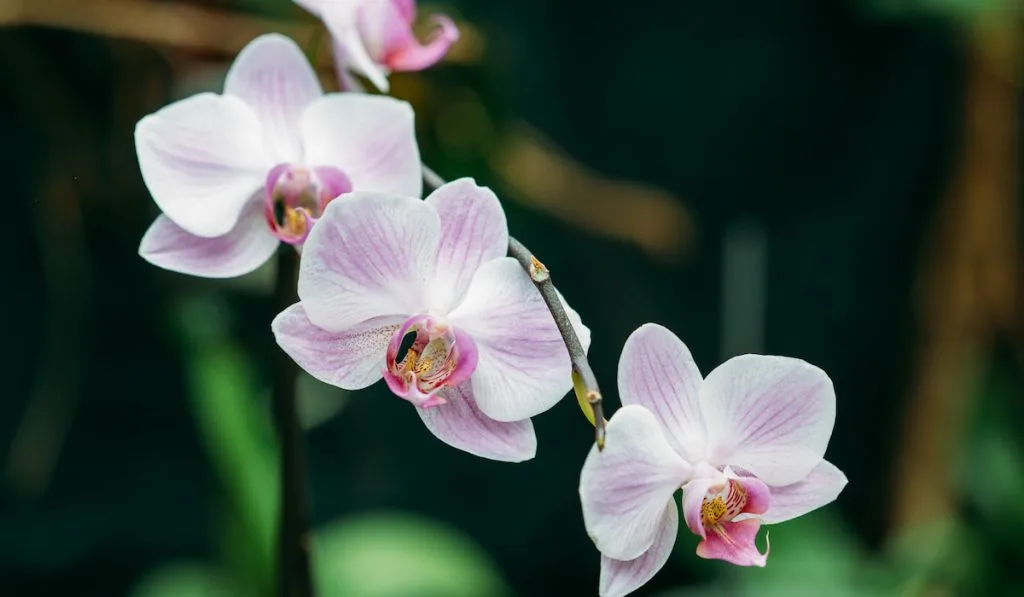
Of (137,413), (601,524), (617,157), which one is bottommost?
(137,413)

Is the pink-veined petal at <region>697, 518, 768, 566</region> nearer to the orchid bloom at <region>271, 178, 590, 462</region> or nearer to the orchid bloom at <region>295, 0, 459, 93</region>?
the orchid bloom at <region>271, 178, 590, 462</region>

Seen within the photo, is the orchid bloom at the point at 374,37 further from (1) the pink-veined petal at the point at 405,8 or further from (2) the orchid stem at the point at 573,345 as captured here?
(2) the orchid stem at the point at 573,345

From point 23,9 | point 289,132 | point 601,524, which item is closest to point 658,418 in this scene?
point 601,524

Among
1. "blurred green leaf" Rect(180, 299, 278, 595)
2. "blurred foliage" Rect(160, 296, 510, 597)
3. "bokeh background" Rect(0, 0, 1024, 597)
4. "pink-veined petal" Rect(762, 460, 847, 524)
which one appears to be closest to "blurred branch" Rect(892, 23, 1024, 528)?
"bokeh background" Rect(0, 0, 1024, 597)

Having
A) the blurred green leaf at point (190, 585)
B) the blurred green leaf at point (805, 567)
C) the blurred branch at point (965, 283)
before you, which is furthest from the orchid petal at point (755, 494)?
the blurred branch at point (965, 283)

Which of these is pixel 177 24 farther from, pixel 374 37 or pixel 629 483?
pixel 629 483

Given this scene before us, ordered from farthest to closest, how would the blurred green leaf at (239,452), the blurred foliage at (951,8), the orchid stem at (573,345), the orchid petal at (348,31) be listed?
the blurred foliage at (951,8), the blurred green leaf at (239,452), the orchid petal at (348,31), the orchid stem at (573,345)

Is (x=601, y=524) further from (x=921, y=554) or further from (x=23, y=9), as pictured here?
(x=921, y=554)
